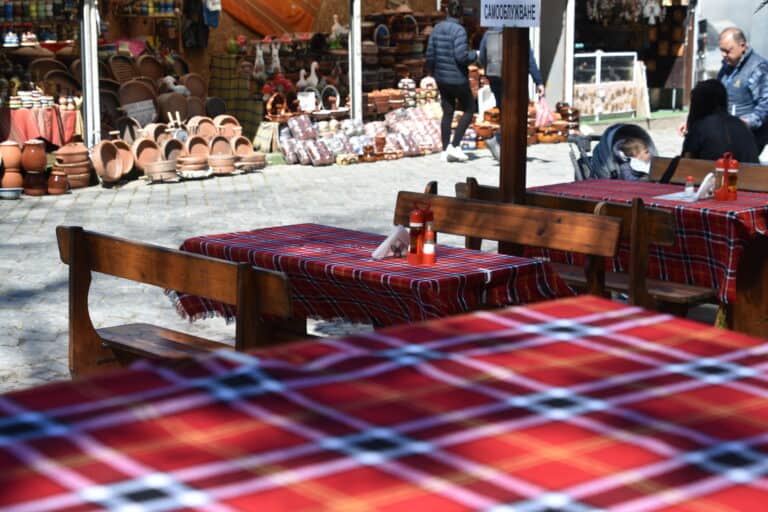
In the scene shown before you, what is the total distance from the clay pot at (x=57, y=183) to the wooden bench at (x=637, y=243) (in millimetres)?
6686

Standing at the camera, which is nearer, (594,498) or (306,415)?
(594,498)

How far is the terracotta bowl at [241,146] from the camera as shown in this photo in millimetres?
13688

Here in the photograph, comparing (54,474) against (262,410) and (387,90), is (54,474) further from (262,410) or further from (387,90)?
(387,90)

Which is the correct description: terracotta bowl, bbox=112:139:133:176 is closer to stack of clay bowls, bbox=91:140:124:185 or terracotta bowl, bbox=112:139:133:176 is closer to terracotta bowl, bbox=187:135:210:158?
stack of clay bowls, bbox=91:140:124:185

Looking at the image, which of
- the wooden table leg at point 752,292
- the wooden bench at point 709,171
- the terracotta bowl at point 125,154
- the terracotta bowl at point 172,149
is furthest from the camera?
the terracotta bowl at point 172,149

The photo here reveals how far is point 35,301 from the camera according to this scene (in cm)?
728

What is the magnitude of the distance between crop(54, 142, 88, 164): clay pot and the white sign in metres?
7.58

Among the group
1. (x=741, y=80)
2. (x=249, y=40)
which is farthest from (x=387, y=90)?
(x=741, y=80)

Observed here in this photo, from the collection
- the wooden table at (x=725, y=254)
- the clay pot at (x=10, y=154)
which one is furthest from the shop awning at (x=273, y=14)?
the wooden table at (x=725, y=254)

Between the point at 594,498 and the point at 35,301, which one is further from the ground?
the point at 594,498

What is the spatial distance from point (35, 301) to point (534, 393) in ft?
18.4

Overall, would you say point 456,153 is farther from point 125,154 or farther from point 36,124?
point 36,124

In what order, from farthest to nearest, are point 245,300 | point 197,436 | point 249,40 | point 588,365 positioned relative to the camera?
point 249,40, point 245,300, point 588,365, point 197,436

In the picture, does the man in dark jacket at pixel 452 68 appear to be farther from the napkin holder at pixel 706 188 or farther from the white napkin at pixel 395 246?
the white napkin at pixel 395 246
